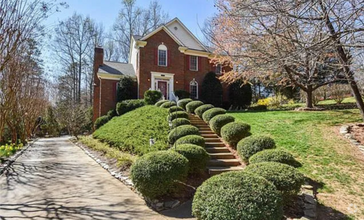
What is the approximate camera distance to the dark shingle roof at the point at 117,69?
20375mm

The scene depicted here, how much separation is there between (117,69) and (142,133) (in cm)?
1195

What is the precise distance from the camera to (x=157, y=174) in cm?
510

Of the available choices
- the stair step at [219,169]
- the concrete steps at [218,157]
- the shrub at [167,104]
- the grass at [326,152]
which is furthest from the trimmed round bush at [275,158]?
the shrub at [167,104]

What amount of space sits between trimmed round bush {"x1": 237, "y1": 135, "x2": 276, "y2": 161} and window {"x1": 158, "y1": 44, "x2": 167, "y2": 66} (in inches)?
557

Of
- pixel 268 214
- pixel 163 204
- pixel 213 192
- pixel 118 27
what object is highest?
pixel 118 27

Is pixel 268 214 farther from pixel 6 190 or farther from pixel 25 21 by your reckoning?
pixel 25 21

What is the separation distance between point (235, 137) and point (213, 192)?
16.2 ft

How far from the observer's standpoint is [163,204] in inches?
203

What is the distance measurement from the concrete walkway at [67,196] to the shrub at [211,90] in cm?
1323

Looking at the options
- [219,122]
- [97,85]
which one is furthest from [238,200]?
[97,85]

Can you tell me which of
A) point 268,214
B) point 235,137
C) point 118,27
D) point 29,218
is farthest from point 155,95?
point 118,27

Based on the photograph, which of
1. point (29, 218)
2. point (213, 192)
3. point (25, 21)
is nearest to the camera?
point (213, 192)

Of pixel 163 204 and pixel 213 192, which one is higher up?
pixel 213 192

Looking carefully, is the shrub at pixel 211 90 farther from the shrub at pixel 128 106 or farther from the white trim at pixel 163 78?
the shrub at pixel 128 106
